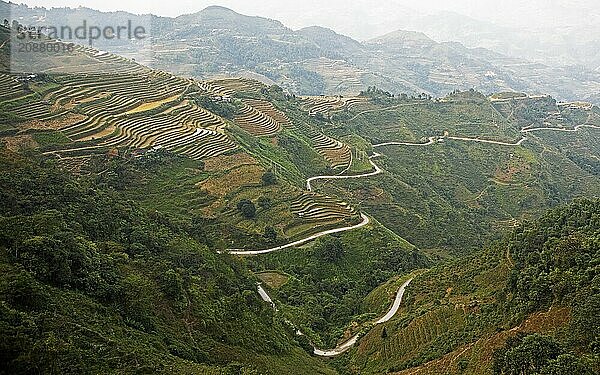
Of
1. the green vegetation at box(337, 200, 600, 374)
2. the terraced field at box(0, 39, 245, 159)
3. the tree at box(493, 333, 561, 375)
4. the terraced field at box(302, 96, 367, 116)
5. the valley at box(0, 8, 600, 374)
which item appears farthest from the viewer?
the terraced field at box(302, 96, 367, 116)

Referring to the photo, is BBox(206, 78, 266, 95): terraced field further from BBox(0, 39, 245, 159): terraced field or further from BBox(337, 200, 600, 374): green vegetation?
BBox(337, 200, 600, 374): green vegetation

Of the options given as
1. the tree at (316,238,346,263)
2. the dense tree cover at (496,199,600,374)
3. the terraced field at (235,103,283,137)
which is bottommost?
the tree at (316,238,346,263)

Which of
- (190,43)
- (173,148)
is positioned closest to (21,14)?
(190,43)

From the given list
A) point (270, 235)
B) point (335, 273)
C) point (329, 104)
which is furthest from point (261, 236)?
point (329, 104)

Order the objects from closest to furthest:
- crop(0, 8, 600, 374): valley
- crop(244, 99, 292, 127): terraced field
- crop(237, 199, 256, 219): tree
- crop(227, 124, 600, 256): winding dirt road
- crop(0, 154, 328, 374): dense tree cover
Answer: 1. crop(0, 154, 328, 374): dense tree cover
2. crop(0, 8, 600, 374): valley
3. crop(227, 124, 600, 256): winding dirt road
4. crop(237, 199, 256, 219): tree
5. crop(244, 99, 292, 127): terraced field

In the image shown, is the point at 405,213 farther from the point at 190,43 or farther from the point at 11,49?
the point at 190,43

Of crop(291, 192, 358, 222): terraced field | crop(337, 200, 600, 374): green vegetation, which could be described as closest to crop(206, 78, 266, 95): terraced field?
crop(291, 192, 358, 222): terraced field

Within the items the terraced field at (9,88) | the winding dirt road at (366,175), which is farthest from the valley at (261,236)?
→ the winding dirt road at (366,175)
